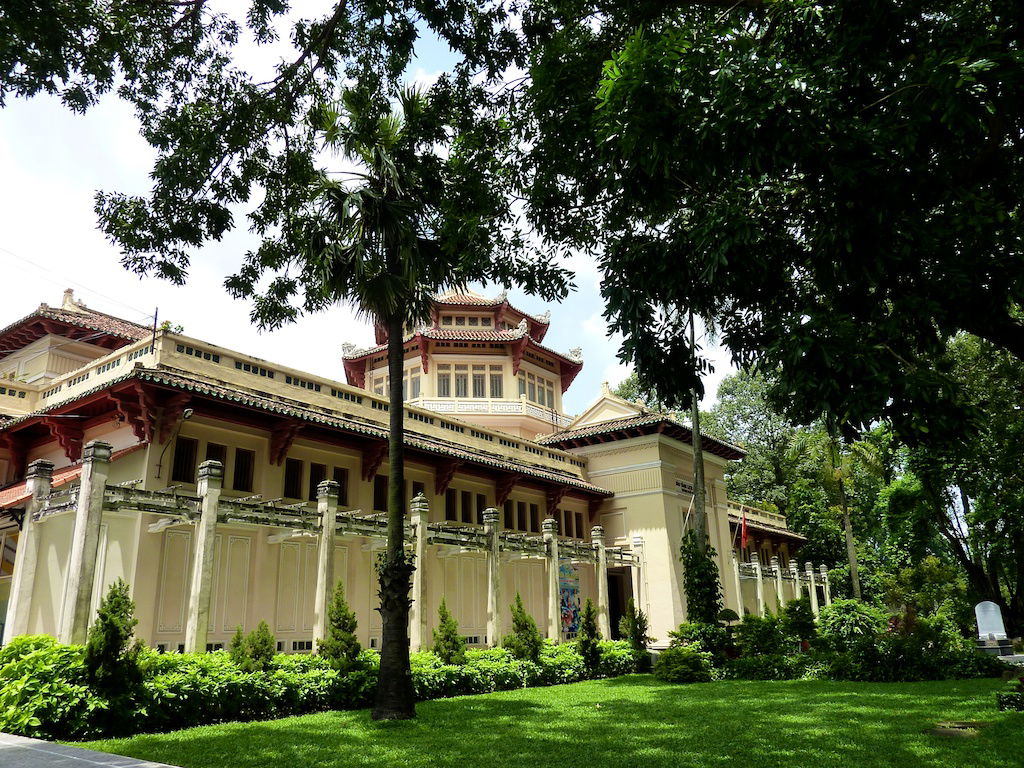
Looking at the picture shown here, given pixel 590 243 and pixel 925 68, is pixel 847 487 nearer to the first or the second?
pixel 590 243

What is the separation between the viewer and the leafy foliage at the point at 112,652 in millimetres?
12383

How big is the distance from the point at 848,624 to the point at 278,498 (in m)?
18.1

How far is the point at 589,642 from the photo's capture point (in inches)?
919

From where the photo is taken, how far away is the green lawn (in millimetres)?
9883

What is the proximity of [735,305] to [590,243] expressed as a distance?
9.27 feet

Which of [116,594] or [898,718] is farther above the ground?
[116,594]

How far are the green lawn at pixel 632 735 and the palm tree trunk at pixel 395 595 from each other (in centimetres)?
52

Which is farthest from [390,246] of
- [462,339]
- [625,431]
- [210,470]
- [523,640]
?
[462,339]

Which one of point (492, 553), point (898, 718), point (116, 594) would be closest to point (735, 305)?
point (898, 718)

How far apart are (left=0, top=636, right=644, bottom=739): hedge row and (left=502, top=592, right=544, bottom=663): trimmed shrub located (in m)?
2.11

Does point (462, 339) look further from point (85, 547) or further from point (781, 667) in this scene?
point (85, 547)

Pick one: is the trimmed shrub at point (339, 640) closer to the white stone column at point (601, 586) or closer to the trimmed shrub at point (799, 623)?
the white stone column at point (601, 586)

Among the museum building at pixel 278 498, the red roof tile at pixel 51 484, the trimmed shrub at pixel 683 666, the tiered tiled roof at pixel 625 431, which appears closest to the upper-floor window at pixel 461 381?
the museum building at pixel 278 498

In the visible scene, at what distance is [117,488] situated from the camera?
49.0 ft
